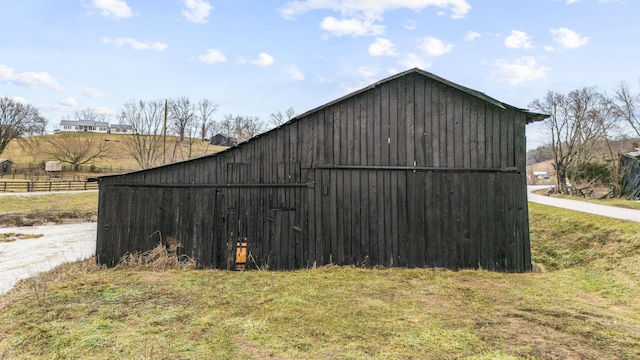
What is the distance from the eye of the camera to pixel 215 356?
4.52 meters

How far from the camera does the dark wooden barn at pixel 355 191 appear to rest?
9.34m

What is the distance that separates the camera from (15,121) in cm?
5516

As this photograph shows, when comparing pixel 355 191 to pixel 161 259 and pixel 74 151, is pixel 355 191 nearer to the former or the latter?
pixel 161 259

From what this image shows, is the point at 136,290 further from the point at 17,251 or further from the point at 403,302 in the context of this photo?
the point at 17,251

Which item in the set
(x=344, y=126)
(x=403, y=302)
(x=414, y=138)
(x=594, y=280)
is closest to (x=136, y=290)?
(x=403, y=302)

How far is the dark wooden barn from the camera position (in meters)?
9.34

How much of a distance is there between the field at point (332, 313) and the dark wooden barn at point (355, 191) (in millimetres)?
761

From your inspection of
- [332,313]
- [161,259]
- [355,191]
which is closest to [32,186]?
[161,259]

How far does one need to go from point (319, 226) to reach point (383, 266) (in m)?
2.16

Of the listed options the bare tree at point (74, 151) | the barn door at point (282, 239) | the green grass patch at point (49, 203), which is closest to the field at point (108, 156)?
the bare tree at point (74, 151)

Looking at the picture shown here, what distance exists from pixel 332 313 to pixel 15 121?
7275cm

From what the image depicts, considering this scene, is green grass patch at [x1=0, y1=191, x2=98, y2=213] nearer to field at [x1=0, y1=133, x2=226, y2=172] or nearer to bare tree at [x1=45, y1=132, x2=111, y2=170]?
field at [x1=0, y1=133, x2=226, y2=172]

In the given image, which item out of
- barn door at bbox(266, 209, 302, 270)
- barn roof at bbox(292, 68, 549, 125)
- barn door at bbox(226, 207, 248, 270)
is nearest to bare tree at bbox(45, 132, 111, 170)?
barn door at bbox(226, 207, 248, 270)

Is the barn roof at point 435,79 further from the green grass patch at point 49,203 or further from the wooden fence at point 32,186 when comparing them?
the wooden fence at point 32,186
